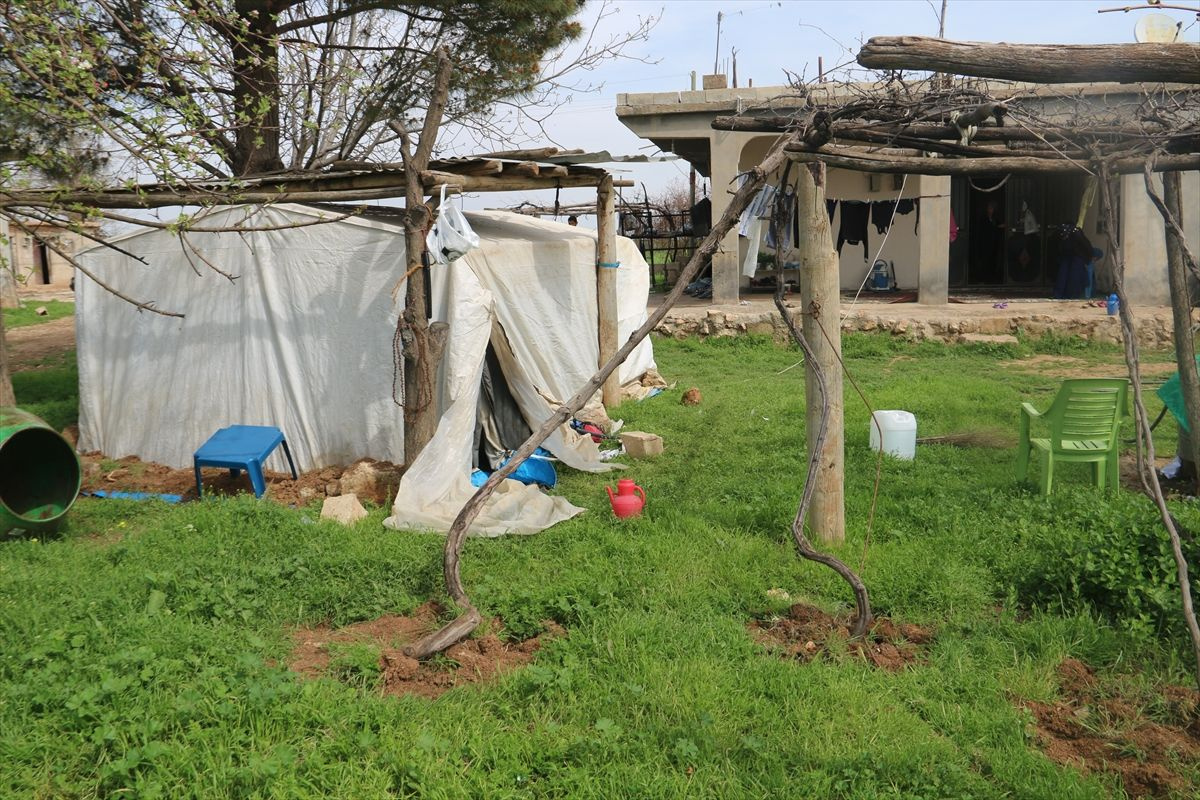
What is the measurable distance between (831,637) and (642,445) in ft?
12.6

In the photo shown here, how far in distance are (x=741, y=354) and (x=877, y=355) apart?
188 centimetres

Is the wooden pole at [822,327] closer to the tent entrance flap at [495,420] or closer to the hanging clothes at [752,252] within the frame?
the hanging clothes at [752,252]

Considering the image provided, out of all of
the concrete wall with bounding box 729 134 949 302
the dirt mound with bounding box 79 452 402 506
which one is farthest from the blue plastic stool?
the concrete wall with bounding box 729 134 949 302

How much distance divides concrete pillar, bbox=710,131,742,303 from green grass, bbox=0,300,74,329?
13443 millimetres

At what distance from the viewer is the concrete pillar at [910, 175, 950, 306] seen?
1452cm

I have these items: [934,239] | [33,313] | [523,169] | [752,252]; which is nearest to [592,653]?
[752,252]

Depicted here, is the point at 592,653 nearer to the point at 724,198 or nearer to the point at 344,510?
the point at 344,510

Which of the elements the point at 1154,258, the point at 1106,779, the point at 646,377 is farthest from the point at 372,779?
the point at 1154,258

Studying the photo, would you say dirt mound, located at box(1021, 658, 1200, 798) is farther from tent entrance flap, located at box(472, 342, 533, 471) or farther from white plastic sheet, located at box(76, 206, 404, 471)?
white plastic sheet, located at box(76, 206, 404, 471)

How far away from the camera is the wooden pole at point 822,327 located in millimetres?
5359

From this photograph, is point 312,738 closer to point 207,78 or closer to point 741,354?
point 207,78

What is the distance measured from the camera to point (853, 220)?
1609cm

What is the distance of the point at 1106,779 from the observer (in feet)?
10.9

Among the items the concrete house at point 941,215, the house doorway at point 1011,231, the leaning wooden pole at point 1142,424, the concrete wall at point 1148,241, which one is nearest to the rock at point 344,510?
the leaning wooden pole at point 1142,424
